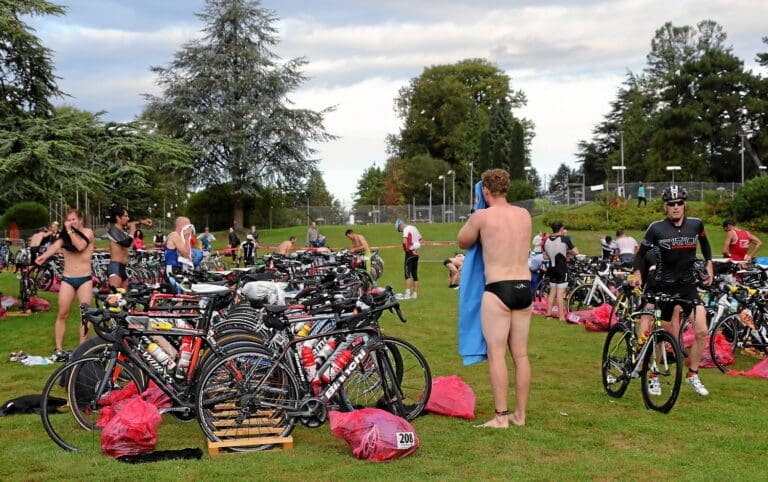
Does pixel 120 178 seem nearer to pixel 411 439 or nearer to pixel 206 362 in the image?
pixel 206 362

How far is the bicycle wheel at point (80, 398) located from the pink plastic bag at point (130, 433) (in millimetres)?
279

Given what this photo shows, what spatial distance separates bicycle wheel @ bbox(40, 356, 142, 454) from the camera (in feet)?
19.1

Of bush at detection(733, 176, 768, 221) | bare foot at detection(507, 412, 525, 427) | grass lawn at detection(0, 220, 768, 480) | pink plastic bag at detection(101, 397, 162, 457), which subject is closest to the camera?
grass lawn at detection(0, 220, 768, 480)

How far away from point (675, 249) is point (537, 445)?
264 cm

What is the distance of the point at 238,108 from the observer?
→ 46656mm

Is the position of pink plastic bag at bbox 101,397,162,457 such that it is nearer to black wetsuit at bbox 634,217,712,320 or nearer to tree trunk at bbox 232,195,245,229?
black wetsuit at bbox 634,217,712,320

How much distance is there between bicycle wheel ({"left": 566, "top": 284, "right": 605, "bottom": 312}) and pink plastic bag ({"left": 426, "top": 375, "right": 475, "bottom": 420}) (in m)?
8.42

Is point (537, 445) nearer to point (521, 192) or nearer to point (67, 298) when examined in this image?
point (67, 298)

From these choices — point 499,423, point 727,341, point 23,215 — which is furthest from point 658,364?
point 23,215

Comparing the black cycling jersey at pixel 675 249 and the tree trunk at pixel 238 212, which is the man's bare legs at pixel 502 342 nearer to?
the black cycling jersey at pixel 675 249

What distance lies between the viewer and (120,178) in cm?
1495

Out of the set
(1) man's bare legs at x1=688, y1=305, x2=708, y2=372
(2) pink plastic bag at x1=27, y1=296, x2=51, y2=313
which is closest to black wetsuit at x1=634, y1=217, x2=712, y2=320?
(1) man's bare legs at x1=688, y1=305, x2=708, y2=372

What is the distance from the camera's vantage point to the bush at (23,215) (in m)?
47.6

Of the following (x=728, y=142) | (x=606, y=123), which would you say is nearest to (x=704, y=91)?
(x=728, y=142)
